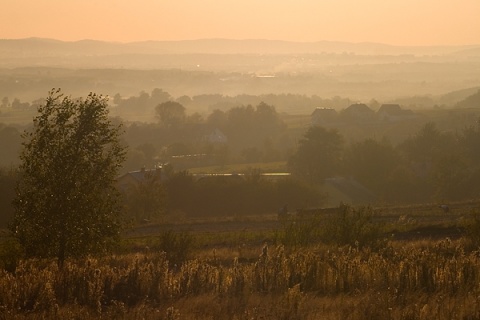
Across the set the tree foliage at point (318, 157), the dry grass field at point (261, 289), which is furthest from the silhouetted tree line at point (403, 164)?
the dry grass field at point (261, 289)

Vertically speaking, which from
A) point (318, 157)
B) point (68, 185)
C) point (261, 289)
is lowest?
point (318, 157)

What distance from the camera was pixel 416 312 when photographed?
33.1 feet

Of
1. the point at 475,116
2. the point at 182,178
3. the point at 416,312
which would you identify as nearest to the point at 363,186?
the point at 182,178

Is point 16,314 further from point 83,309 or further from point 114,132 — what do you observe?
point 114,132

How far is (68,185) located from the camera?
15641 mm

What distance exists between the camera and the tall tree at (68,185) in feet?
50.1

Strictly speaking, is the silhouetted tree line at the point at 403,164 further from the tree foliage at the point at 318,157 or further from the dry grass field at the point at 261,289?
the dry grass field at the point at 261,289

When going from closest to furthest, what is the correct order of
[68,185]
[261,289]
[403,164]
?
1. [261,289]
2. [68,185]
3. [403,164]

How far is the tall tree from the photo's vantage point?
15.3m

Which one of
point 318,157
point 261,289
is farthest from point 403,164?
point 261,289

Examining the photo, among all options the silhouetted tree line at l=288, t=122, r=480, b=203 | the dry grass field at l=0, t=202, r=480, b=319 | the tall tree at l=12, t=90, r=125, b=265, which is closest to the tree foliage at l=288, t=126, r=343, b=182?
the silhouetted tree line at l=288, t=122, r=480, b=203

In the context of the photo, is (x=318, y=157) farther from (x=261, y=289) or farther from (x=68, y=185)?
(x=261, y=289)

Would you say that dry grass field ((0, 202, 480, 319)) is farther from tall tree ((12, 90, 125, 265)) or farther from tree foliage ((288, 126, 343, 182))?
tree foliage ((288, 126, 343, 182))

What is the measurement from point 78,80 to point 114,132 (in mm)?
146143
